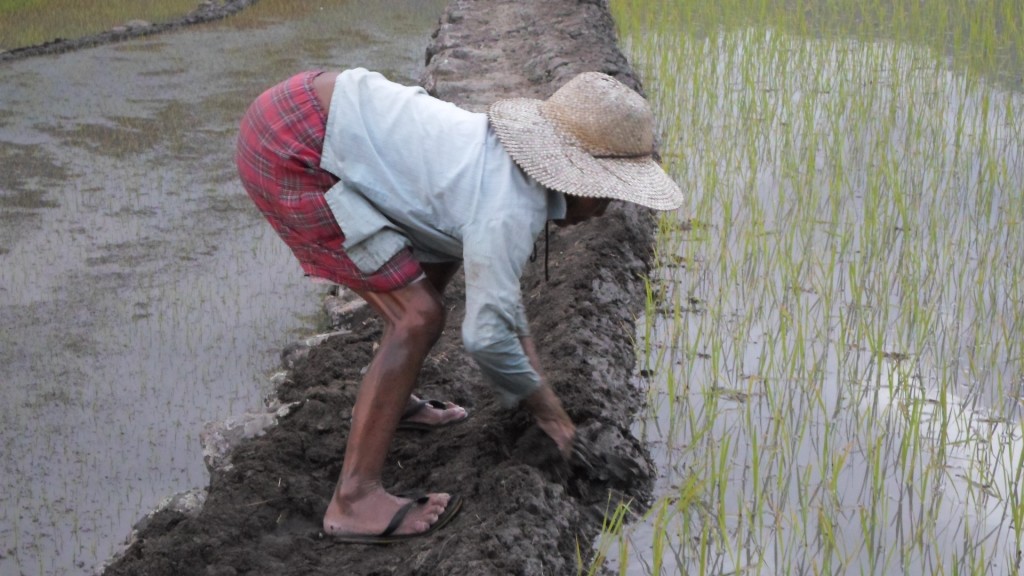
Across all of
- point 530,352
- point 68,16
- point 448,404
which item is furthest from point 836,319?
point 68,16

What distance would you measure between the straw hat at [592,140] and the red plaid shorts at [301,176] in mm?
304

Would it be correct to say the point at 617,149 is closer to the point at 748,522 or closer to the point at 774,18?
the point at 748,522

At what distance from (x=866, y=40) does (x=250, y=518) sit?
15.3ft

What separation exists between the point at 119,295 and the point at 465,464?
161cm

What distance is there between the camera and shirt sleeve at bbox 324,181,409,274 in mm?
2105

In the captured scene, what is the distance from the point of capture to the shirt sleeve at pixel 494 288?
1965 mm

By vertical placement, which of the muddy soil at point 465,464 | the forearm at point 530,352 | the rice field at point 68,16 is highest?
the forearm at point 530,352

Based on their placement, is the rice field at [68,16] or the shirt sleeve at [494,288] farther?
the rice field at [68,16]

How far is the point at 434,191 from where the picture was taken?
6.81 ft

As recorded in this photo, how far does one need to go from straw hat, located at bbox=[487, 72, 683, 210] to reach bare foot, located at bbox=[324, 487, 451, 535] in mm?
676

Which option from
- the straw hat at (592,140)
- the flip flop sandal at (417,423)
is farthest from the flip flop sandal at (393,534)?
the straw hat at (592,140)

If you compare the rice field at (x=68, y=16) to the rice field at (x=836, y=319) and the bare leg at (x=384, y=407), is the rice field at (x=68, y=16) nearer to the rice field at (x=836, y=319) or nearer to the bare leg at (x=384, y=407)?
the rice field at (x=836, y=319)

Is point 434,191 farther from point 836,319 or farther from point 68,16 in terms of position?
point 68,16

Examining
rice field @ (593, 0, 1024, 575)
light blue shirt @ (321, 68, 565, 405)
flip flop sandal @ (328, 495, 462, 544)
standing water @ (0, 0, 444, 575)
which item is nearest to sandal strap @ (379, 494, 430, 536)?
flip flop sandal @ (328, 495, 462, 544)
